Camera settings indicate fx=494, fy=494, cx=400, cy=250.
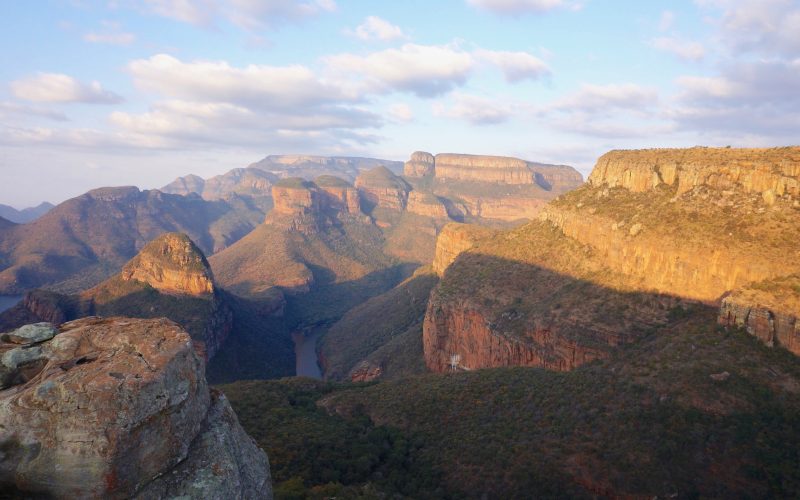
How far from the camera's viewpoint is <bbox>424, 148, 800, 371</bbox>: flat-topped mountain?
4022 centimetres

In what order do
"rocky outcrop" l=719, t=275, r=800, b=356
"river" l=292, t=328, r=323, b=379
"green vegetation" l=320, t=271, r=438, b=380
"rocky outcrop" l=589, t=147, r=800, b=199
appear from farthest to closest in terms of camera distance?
"river" l=292, t=328, r=323, b=379
"green vegetation" l=320, t=271, r=438, b=380
"rocky outcrop" l=589, t=147, r=800, b=199
"rocky outcrop" l=719, t=275, r=800, b=356

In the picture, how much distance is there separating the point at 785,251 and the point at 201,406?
137 ft

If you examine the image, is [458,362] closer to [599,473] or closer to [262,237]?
[599,473]

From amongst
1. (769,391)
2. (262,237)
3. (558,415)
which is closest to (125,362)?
(558,415)

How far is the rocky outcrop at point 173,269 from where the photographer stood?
3406 inches

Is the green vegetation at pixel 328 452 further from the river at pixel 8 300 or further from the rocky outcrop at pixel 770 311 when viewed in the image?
the river at pixel 8 300

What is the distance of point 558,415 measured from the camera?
36969 millimetres

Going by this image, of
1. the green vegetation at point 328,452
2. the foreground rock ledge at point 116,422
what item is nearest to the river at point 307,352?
the green vegetation at point 328,452

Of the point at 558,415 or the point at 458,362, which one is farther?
the point at 458,362

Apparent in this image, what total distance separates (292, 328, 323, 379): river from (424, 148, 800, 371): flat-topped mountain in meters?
35.4

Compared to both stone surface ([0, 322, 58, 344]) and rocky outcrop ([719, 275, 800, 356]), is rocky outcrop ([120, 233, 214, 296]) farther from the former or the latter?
rocky outcrop ([719, 275, 800, 356])

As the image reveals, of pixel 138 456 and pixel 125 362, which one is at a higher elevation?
pixel 125 362

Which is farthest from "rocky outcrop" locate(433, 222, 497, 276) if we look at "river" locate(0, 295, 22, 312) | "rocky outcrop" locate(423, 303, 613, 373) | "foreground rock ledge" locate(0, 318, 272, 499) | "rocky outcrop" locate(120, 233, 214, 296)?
"river" locate(0, 295, 22, 312)

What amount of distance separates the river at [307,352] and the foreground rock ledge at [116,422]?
7471 centimetres
